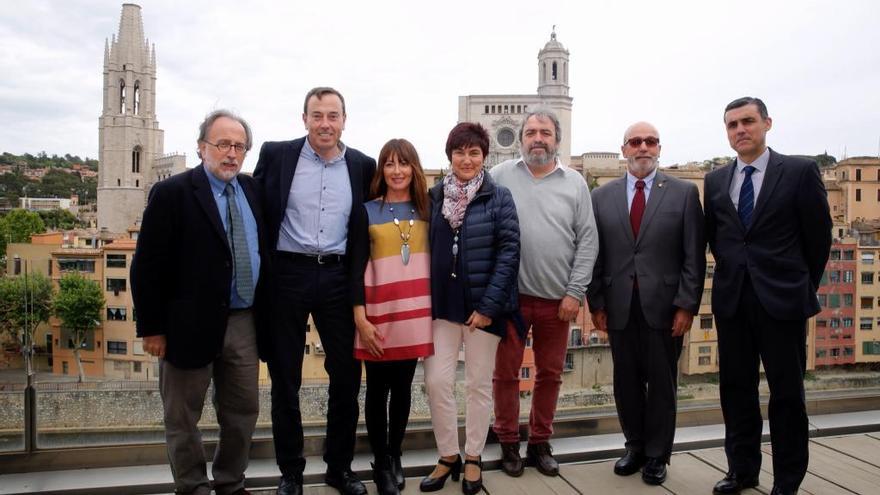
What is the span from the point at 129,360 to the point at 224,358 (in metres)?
5.85

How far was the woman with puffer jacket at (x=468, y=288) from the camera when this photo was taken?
314cm

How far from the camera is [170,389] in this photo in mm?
2832

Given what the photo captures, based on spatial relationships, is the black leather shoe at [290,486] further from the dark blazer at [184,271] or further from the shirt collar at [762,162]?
the shirt collar at [762,162]

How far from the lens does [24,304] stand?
3.32 m

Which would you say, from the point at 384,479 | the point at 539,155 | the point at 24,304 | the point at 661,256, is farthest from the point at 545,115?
the point at 24,304

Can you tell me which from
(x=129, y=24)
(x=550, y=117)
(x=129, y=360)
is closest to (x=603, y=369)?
(x=550, y=117)

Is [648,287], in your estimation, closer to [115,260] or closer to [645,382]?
[645,382]

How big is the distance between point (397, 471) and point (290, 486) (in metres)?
0.52

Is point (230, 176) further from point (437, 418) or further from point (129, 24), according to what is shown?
point (129, 24)

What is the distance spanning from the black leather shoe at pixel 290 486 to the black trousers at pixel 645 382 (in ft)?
5.51

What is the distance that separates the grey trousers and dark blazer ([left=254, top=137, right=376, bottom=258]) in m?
0.46

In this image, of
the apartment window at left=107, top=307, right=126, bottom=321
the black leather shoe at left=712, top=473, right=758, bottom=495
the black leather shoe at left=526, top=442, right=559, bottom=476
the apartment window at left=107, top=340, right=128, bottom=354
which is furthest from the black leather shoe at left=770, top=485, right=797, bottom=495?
the apartment window at left=107, top=340, right=128, bottom=354

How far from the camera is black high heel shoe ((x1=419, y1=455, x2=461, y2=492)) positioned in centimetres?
315

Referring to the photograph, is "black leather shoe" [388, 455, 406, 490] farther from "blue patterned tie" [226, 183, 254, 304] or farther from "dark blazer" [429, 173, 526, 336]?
"blue patterned tie" [226, 183, 254, 304]
